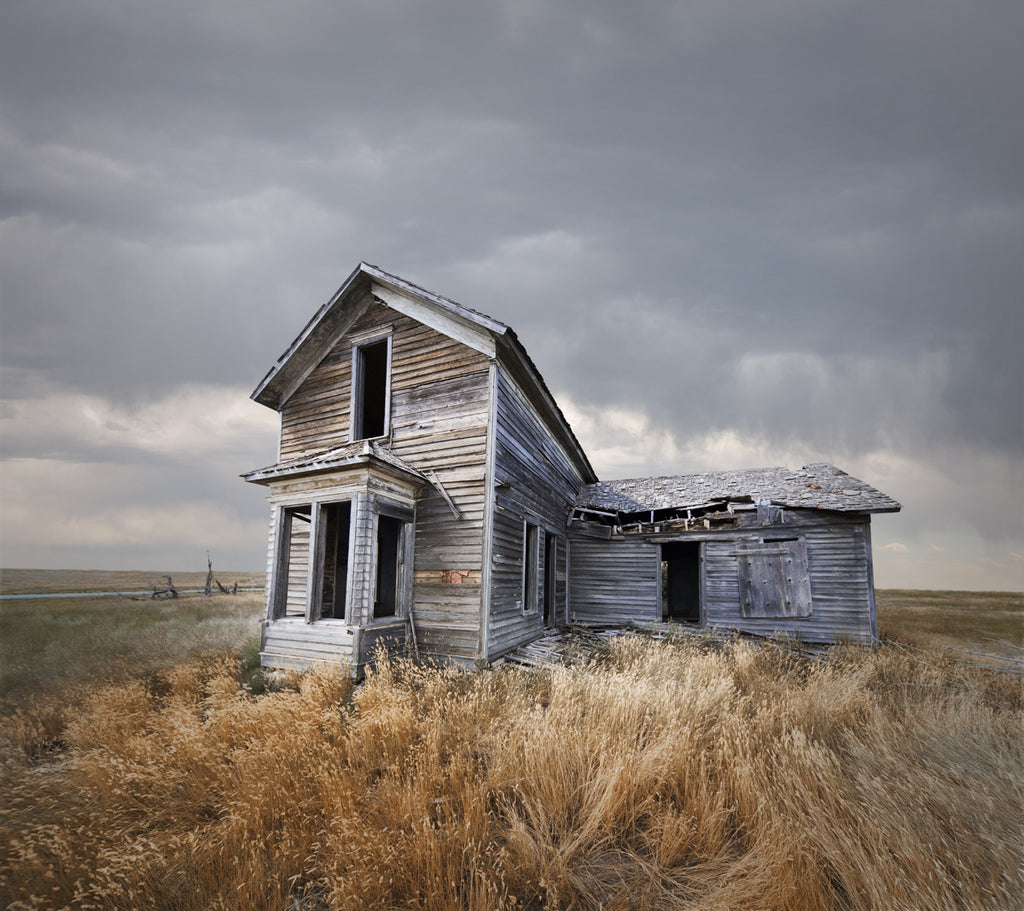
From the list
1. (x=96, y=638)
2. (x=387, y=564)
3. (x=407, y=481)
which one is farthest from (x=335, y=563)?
(x=96, y=638)

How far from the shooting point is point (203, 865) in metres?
3.33

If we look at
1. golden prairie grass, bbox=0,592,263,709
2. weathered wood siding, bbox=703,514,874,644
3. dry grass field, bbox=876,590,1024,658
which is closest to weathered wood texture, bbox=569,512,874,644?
weathered wood siding, bbox=703,514,874,644

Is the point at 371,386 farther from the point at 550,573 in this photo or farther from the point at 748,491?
the point at 748,491

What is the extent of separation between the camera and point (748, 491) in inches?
587

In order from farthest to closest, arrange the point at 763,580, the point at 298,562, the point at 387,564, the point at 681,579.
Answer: the point at 681,579, the point at 763,580, the point at 387,564, the point at 298,562

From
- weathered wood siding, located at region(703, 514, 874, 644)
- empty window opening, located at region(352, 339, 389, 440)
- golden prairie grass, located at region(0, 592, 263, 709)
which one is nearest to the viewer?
golden prairie grass, located at region(0, 592, 263, 709)

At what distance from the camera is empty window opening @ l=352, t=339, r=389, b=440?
1071 centimetres

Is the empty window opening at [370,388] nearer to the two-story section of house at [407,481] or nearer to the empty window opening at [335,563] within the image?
the two-story section of house at [407,481]

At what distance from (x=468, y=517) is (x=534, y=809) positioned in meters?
5.51

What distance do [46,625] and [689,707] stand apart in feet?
65.1

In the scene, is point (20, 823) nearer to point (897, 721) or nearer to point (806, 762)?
point (806, 762)

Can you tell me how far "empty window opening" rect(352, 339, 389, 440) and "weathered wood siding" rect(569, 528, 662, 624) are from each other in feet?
23.1

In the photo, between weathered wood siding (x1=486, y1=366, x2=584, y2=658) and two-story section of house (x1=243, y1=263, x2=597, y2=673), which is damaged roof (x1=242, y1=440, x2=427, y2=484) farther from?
weathered wood siding (x1=486, y1=366, x2=584, y2=658)

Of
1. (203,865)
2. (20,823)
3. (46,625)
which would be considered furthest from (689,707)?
(46,625)
